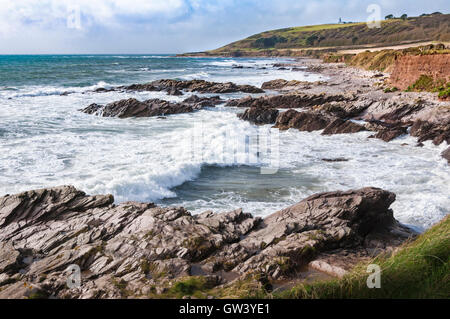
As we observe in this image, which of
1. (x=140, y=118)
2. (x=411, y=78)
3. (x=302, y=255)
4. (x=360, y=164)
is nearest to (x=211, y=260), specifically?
(x=302, y=255)

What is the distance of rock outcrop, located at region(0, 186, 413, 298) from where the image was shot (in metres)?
6.17

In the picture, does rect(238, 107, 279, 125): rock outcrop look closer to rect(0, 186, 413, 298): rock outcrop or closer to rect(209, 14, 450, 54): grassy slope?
rect(0, 186, 413, 298): rock outcrop

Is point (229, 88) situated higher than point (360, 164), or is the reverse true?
point (229, 88)

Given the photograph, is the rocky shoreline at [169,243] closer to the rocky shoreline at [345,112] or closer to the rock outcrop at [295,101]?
the rocky shoreline at [345,112]

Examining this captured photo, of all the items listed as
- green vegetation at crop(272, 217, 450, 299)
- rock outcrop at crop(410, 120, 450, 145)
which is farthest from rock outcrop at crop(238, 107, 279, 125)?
green vegetation at crop(272, 217, 450, 299)

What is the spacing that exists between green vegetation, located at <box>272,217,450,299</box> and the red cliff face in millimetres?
27441

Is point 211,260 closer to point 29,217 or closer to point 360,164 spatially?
point 29,217

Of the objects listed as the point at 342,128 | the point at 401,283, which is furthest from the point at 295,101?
the point at 401,283

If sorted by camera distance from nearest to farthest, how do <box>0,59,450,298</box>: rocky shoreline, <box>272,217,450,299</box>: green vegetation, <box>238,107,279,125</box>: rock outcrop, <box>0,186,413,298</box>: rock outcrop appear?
<box>272,217,450,299</box>: green vegetation < <box>0,59,450,298</box>: rocky shoreline < <box>0,186,413,298</box>: rock outcrop < <box>238,107,279,125</box>: rock outcrop

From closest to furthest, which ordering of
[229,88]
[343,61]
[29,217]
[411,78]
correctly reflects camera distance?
1. [29,217]
2. [411,78]
3. [229,88]
4. [343,61]

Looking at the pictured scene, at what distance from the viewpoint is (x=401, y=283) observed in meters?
4.52

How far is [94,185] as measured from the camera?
39.3 feet

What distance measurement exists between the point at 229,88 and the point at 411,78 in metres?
21.4
